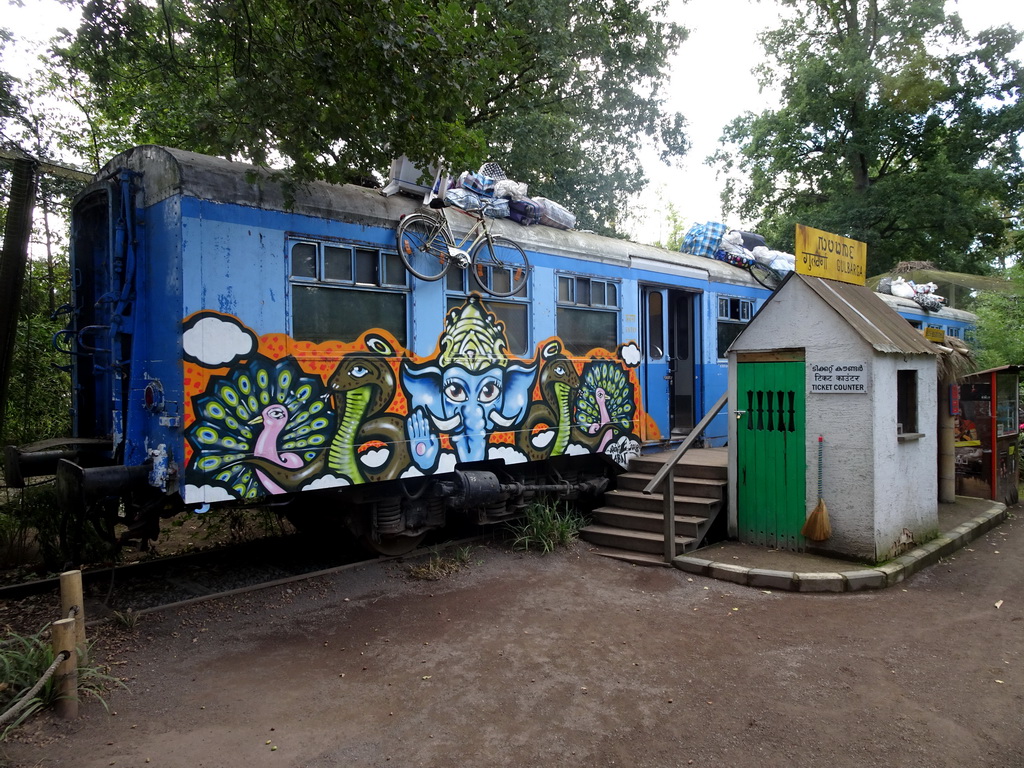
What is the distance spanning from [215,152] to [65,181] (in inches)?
233

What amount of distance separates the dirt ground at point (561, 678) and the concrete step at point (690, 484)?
135cm

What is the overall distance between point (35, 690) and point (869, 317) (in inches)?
283

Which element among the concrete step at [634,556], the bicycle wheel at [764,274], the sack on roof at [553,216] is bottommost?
the concrete step at [634,556]

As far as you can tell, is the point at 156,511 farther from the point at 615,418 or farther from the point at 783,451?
the point at 783,451

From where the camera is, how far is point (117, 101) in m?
10.6

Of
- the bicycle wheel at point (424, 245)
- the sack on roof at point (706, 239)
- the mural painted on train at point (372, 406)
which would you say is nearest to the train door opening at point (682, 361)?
Answer: the sack on roof at point (706, 239)

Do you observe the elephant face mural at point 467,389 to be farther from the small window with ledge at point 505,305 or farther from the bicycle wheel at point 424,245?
the bicycle wheel at point 424,245

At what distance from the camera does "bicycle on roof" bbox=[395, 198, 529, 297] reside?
619 cm

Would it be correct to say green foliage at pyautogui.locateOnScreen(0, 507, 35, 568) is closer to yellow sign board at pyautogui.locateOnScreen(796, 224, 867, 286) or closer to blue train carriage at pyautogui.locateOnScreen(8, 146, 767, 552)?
blue train carriage at pyautogui.locateOnScreen(8, 146, 767, 552)

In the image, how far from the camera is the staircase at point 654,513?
6.81 meters

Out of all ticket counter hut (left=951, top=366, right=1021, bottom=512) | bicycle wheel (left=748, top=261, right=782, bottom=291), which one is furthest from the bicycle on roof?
ticket counter hut (left=951, top=366, right=1021, bottom=512)

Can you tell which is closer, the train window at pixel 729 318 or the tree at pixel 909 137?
the train window at pixel 729 318

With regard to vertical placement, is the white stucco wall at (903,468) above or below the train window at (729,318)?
below

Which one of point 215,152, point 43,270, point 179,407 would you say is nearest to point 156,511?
point 179,407
